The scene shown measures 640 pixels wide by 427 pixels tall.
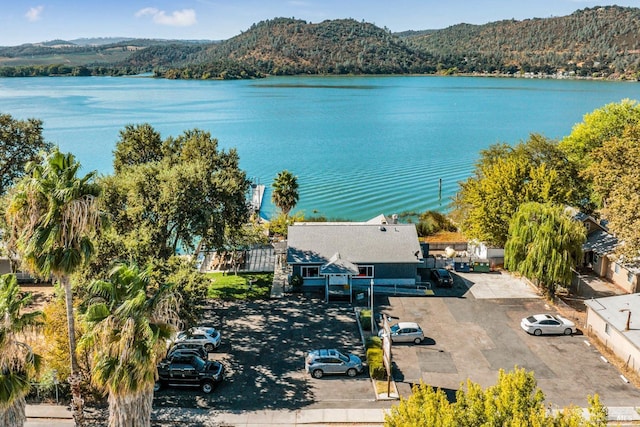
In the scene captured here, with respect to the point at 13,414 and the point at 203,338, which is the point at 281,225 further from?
the point at 13,414

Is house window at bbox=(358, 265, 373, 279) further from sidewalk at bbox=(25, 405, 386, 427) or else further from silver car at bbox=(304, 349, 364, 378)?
sidewalk at bbox=(25, 405, 386, 427)

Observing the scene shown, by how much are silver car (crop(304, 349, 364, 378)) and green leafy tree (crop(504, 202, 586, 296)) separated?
16.1 metres

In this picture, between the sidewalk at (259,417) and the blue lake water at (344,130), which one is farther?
the blue lake water at (344,130)

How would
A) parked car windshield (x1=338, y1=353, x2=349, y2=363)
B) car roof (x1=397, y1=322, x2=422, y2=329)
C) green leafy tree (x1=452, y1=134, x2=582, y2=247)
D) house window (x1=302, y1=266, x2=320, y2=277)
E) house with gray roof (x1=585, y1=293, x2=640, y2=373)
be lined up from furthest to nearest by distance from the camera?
green leafy tree (x1=452, y1=134, x2=582, y2=247)
house window (x1=302, y1=266, x2=320, y2=277)
car roof (x1=397, y1=322, x2=422, y2=329)
house with gray roof (x1=585, y1=293, x2=640, y2=373)
parked car windshield (x1=338, y1=353, x2=349, y2=363)

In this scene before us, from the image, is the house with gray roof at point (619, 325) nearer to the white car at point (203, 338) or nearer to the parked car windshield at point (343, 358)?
the parked car windshield at point (343, 358)

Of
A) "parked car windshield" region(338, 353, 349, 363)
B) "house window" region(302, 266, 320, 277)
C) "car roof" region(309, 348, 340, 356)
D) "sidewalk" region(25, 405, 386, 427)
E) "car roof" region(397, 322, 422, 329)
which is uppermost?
"house window" region(302, 266, 320, 277)

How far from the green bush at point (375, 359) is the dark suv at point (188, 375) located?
7814 millimetres

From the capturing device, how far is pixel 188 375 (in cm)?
2597

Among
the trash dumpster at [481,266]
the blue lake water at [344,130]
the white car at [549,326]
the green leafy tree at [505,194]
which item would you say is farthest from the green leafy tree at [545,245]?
Answer: the blue lake water at [344,130]

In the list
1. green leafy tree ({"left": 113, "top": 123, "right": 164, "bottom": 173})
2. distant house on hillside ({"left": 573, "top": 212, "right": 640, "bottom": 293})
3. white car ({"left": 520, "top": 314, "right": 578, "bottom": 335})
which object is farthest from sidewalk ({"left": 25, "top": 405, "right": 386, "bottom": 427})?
green leafy tree ({"left": 113, "top": 123, "right": 164, "bottom": 173})

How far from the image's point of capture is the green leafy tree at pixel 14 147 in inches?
1754

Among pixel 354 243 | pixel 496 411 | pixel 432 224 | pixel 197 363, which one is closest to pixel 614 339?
pixel 354 243

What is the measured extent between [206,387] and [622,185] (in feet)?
101

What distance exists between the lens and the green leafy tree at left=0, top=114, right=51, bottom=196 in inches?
1754
